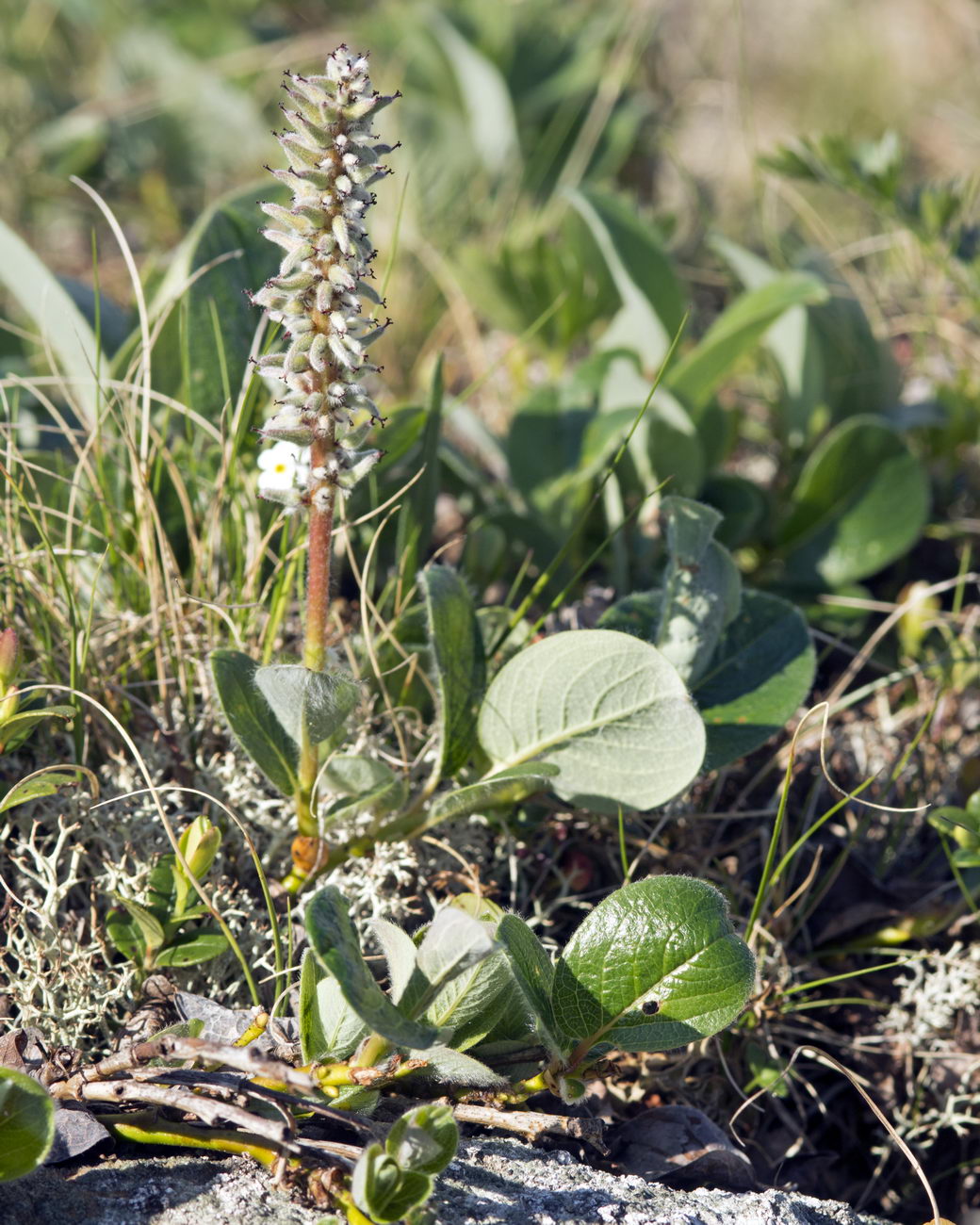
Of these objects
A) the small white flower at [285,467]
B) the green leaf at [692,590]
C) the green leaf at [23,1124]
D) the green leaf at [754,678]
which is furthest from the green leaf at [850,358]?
the green leaf at [23,1124]

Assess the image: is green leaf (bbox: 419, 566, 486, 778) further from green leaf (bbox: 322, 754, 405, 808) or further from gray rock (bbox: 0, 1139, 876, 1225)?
gray rock (bbox: 0, 1139, 876, 1225)

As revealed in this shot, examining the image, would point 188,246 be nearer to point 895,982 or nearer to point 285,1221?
point 285,1221

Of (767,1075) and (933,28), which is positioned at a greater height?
(933,28)

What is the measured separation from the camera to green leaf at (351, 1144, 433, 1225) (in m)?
1.20

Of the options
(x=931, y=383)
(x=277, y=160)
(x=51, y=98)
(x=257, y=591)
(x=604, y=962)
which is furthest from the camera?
(x=51, y=98)

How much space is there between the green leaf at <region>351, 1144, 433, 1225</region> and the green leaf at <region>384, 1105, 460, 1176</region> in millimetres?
13

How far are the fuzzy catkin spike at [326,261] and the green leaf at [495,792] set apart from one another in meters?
0.49

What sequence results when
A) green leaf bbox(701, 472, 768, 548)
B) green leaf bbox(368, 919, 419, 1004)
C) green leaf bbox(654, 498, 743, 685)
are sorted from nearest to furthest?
1. green leaf bbox(368, 919, 419, 1004)
2. green leaf bbox(654, 498, 743, 685)
3. green leaf bbox(701, 472, 768, 548)

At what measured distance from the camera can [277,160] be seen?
12.2ft

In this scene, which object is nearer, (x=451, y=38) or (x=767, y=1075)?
(x=767, y=1075)

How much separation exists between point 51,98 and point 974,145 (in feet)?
11.1

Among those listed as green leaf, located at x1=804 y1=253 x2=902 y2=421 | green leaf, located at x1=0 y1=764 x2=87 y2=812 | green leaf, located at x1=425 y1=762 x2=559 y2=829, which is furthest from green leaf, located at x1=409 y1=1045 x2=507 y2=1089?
green leaf, located at x1=804 y1=253 x2=902 y2=421

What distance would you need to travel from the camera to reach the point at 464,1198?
1.33 meters

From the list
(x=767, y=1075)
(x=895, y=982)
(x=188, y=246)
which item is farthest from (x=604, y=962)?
(x=188, y=246)
